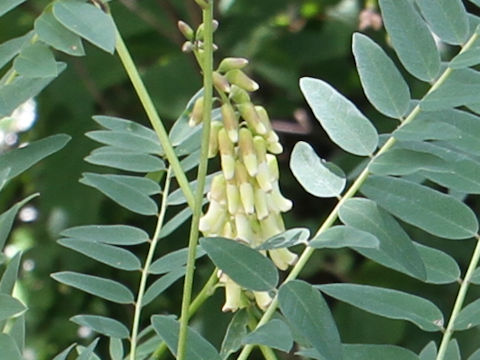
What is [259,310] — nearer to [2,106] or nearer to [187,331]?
[187,331]

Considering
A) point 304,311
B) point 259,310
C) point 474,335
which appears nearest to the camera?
point 304,311

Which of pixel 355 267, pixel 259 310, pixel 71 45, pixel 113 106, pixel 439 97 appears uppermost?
pixel 71 45

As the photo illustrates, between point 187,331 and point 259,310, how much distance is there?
0.34 feet

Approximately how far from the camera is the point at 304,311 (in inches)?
25.6

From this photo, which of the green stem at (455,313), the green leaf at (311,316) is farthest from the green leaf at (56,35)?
the green stem at (455,313)

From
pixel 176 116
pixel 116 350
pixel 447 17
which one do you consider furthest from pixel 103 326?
pixel 176 116


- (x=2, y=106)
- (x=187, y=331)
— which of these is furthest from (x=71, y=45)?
(x=187, y=331)

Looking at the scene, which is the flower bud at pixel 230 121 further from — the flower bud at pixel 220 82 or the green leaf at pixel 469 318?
the green leaf at pixel 469 318

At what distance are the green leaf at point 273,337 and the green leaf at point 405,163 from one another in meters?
0.13

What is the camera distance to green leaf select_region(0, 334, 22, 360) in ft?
2.29

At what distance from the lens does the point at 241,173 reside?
0.77 m

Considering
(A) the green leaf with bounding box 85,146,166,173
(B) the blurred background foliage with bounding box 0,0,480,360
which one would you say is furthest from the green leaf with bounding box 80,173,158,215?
(B) the blurred background foliage with bounding box 0,0,480,360

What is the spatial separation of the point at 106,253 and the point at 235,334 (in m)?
0.15

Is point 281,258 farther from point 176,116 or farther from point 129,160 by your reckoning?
point 176,116
